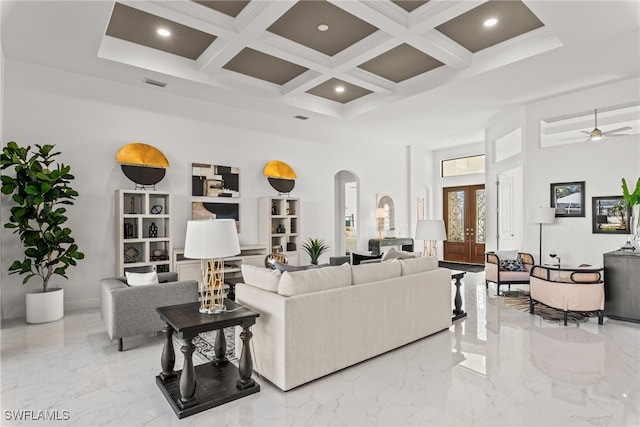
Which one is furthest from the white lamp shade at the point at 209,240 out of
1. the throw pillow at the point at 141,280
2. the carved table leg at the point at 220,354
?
the throw pillow at the point at 141,280

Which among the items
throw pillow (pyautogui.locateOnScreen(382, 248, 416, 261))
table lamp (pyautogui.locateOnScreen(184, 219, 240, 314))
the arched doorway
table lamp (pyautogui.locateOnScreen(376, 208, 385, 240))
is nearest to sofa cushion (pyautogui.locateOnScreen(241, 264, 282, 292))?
table lamp (pyautogui.locateOnScreen(184, 219, 240, 314))

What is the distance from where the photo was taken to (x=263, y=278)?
Result: 3055 mm

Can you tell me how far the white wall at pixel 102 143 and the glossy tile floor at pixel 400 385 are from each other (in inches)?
54.4

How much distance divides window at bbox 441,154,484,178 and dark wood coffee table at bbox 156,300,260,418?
28.0ft

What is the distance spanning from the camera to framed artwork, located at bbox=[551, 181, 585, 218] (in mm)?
5664

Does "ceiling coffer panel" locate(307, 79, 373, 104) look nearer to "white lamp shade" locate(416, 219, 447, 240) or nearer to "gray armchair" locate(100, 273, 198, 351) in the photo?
"white lamp shade" locate(416, 219, 447, 240)

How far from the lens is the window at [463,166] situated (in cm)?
970

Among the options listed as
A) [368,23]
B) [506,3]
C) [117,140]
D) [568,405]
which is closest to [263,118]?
[117,140]

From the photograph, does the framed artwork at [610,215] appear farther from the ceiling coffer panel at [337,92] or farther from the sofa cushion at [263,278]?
the sofa cushion at [263,278]

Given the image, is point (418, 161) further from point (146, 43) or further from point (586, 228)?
point (146, 43)

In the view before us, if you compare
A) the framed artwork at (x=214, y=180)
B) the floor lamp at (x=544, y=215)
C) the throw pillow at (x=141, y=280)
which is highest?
the framed artwork at (x=214, y=180)

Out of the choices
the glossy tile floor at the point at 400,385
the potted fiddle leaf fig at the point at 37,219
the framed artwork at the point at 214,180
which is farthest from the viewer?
the framed artwork at the point at 214,180

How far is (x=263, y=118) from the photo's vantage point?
7.00 metres

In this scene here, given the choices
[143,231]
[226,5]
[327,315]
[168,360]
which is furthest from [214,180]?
[327,315]
